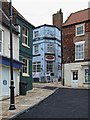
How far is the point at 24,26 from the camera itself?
2581cm

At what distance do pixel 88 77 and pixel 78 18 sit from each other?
8.70m

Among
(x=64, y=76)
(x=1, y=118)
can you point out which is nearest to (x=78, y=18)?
(x=64, y=76)

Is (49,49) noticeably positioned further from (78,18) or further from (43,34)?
(78,18)

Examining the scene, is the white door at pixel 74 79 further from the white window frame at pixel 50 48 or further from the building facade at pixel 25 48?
the white window frame at pixel 50 48

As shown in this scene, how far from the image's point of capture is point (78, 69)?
3819 cm

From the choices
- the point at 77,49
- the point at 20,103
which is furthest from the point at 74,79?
the point at 20,103

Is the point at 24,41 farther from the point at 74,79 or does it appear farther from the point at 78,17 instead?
the point at 78,17

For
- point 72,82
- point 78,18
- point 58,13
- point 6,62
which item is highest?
point 58,13

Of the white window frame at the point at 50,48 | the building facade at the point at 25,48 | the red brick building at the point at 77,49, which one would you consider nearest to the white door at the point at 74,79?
the red brick building at the point at 77,49

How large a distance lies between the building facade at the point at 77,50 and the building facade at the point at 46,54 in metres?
9.64

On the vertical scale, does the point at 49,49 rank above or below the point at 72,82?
above

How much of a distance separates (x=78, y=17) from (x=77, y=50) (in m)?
5.03

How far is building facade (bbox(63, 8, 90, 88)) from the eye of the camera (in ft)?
123

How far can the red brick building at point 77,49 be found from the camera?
123ft
